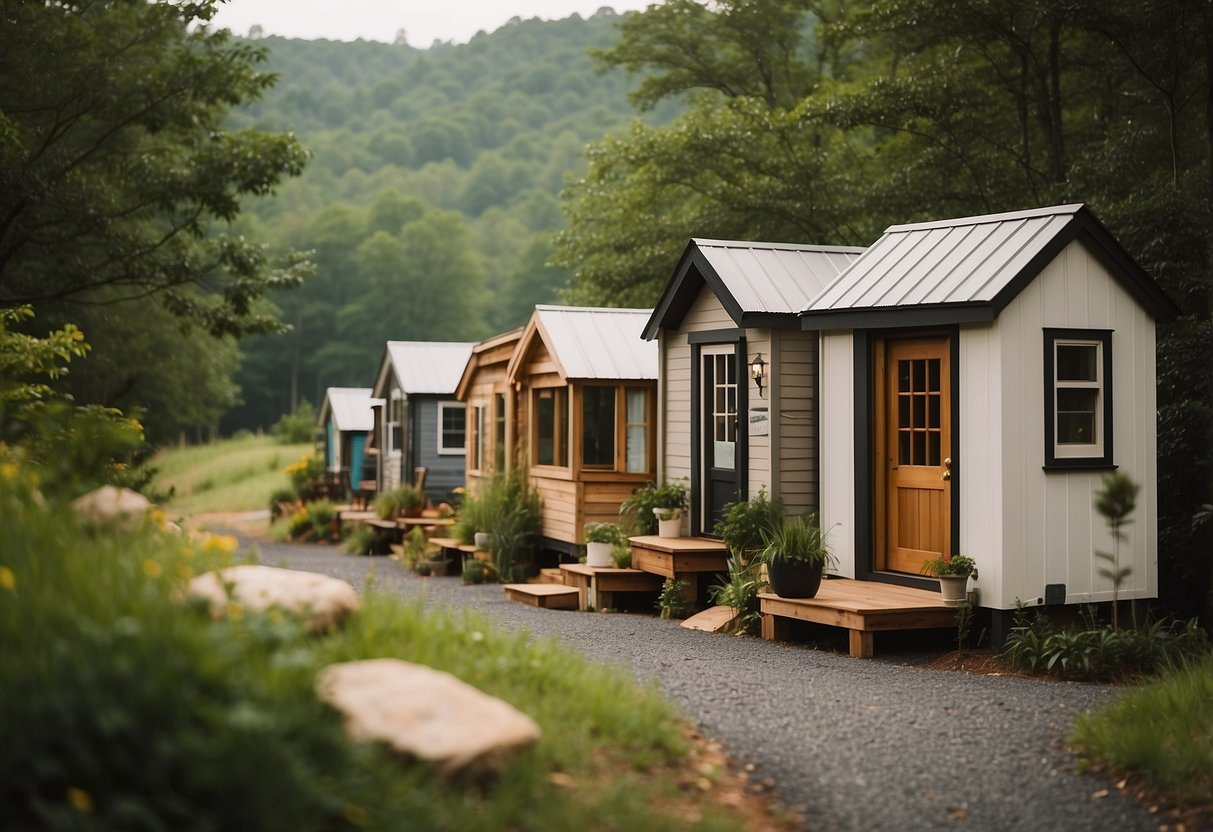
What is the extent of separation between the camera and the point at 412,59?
121 m

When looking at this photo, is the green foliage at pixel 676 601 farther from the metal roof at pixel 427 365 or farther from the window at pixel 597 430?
the metal roof at pixel 427 365

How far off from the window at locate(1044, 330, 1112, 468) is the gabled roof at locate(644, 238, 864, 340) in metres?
2.93

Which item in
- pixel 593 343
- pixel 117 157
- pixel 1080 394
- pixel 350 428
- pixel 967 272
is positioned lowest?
pixel 350 428

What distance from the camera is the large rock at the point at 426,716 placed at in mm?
4867

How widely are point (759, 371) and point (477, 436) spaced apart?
10105 mm

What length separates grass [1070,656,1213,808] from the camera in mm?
6324

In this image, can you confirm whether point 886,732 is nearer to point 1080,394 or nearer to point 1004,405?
point 1004,405

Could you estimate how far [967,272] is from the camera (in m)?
10.7

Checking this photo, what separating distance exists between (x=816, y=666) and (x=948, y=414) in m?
2.69

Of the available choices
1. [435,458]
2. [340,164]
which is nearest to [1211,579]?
[435,458]

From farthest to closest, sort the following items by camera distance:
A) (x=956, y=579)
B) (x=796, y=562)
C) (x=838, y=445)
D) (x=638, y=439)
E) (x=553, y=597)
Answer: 1. (x=638, y=439)
2. (x=553, y=597)
3. (x=838, y=445)
4. (x=796, y=562)
5. (x=956, y=579)

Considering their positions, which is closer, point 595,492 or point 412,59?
point 595,492

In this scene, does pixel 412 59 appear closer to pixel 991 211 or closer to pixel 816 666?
pixel 991 211

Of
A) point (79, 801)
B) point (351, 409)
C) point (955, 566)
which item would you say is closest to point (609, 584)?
point (955, 566)
